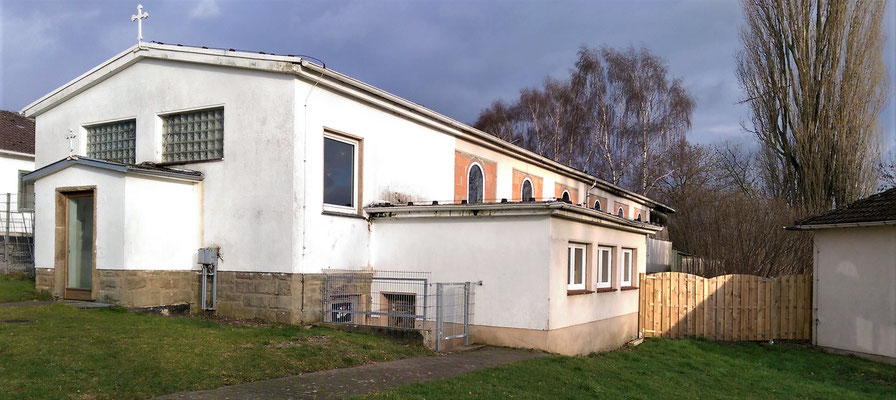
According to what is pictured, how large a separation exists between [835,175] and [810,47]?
19.7 ft

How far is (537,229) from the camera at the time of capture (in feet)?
43.2

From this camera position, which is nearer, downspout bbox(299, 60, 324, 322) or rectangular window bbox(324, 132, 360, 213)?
downspout bbox(299, 60, 324, 322)

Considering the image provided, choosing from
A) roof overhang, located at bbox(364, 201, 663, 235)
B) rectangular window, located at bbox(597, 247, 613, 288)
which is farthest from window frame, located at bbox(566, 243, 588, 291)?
rectangular window, located at bbox(597, 247, 613, 288)

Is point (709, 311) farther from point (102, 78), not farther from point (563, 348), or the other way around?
point (102, 78)

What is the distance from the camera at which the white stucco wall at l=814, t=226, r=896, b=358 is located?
51.9ft

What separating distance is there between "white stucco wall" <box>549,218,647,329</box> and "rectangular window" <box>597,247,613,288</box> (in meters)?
0.12

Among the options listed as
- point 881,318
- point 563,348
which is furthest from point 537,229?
point 881,318

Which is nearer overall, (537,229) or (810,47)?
(537,229)

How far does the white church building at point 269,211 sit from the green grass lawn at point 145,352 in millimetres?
1279

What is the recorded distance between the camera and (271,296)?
13.3 m

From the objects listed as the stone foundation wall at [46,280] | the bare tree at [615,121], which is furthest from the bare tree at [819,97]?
the stone foundation wall at [46,280]

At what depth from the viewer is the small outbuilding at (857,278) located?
15805 mm

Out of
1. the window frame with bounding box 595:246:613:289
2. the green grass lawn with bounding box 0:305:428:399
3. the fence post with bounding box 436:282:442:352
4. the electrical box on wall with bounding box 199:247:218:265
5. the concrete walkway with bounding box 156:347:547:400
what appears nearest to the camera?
the green grass lawn with bounding box 0:305:428:399

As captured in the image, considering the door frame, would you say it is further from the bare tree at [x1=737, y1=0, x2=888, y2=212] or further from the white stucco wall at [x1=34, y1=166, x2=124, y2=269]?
the bare tree at [x1=737, y1=0, x2=888, y2=212]
